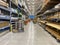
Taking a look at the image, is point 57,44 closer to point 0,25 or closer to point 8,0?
point 0,25

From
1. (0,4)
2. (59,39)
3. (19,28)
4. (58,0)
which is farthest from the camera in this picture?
(19,28)

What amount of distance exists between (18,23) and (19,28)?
1.07 feet

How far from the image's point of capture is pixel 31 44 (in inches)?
156

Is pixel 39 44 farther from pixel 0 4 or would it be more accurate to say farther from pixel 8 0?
pixel 8 0

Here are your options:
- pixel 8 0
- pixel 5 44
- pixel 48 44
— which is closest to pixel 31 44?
pixel 48 44

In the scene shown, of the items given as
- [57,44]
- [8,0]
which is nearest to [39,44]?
[57,44]

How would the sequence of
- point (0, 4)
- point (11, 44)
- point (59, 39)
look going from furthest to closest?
point (0, 4) → point (59, 39) → point (11, 44)

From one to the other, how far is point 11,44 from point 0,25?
1.81m

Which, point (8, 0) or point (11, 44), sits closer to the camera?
point (11, 44)

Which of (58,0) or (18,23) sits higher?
(58,0)

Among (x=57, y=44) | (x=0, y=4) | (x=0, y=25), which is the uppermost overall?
(x=0, y=4)

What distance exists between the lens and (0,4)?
542cm

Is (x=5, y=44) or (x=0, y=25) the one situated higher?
(x=0, y=25)

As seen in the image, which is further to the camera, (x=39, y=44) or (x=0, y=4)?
(x=0, y=4)
